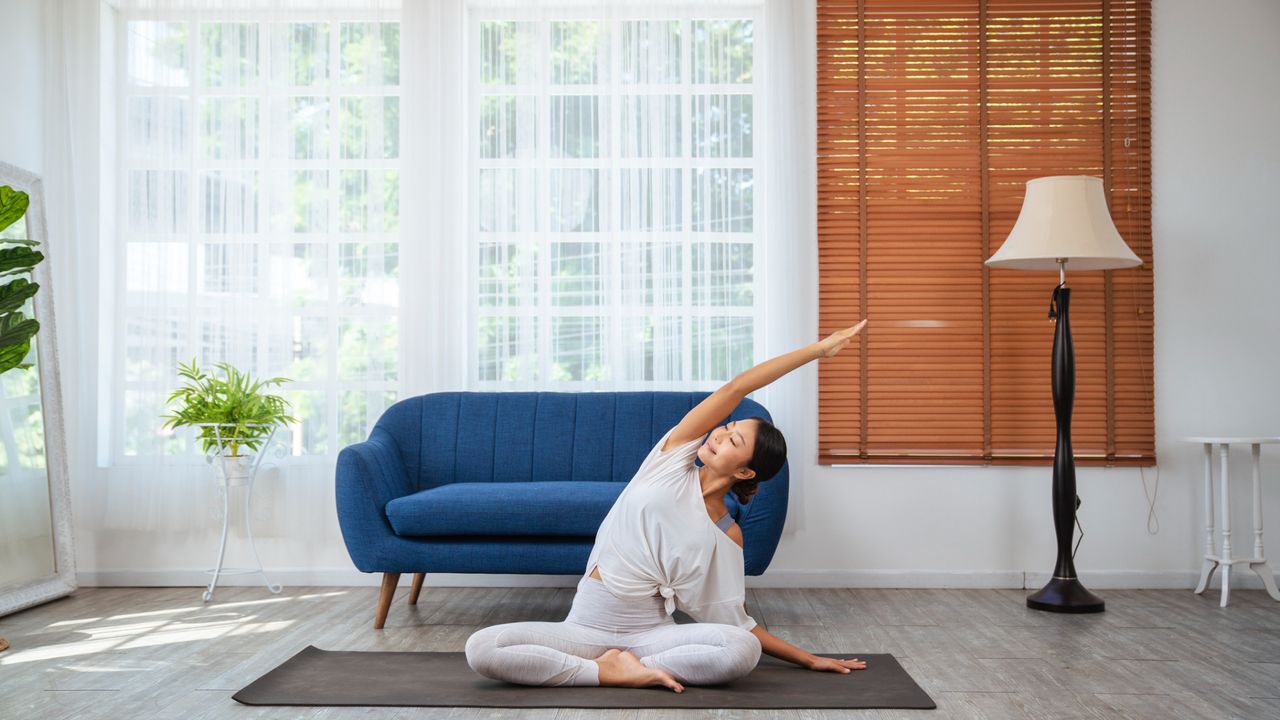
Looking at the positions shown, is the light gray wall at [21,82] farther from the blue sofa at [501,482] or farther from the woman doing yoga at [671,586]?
the woman doing yoga at [671,586]

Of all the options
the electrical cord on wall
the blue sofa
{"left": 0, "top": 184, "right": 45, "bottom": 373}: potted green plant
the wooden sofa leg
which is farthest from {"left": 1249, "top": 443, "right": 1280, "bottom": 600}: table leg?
{"left": 0, "top": 184, "right": 45, "bottom": 373}: potted green plant

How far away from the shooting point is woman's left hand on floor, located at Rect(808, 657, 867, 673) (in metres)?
2.78

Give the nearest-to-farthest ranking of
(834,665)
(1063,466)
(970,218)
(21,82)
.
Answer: (834,665), (1063,466), (21,82), (970,218)

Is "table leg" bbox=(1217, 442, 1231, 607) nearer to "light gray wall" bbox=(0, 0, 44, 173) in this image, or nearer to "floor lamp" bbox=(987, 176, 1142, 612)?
"floor lamp" bbox=(987, 176, 1142, 612)

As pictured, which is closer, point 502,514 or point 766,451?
point 766,451

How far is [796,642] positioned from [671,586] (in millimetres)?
864

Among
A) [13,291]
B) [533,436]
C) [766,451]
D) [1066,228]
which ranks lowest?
[533,436]

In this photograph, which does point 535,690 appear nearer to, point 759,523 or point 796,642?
point 796,642

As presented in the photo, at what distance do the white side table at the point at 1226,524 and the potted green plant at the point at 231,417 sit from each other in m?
3.92

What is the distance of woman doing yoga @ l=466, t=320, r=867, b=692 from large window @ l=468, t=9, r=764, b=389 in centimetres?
170

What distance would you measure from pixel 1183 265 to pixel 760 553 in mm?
2474

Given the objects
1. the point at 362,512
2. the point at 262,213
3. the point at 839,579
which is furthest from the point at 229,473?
the point at 839,579

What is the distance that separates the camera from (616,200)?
4438 millimetres

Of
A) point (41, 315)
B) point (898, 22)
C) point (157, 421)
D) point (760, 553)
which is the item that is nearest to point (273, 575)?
point (157, 421)
